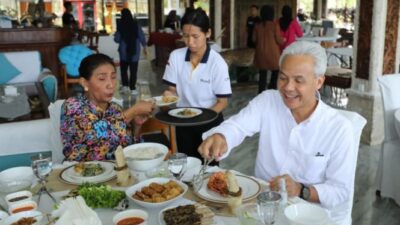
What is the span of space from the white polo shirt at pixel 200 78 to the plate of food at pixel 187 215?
1.43m

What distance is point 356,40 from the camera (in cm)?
475

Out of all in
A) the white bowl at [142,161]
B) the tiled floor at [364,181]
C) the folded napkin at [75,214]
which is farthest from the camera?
the tiled floor at [364,181]

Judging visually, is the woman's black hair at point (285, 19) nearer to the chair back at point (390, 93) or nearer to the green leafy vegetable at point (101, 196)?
the chair back at point (390, 93)

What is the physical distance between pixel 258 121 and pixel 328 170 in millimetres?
382

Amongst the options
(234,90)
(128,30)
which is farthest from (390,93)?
(128,30)

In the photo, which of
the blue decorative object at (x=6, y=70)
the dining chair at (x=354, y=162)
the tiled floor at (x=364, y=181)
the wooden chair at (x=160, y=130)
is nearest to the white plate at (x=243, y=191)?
the dining chair at (x=354, y=162)

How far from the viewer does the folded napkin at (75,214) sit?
4.04 feet

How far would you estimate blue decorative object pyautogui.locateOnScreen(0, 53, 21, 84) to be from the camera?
5.75 meters

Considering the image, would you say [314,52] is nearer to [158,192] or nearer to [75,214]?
[158,192]

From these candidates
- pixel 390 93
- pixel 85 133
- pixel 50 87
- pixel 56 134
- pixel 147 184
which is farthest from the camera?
pixel 50 87

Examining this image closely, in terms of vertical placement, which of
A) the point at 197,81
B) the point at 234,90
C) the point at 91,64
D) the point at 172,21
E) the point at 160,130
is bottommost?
the point at 234,90

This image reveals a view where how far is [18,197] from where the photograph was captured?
5.07 feet

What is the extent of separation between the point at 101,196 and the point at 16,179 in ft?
1.50

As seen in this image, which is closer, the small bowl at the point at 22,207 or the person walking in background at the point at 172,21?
the small bowl at the point at 22,207
